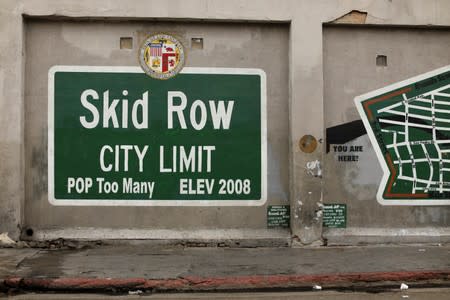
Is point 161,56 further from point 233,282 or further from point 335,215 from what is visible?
point 233,282

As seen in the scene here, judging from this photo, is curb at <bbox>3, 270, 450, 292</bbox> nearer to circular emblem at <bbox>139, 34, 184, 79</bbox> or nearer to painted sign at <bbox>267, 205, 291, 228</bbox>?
painted sign at <bbox>267, 205, 291, 228</bbox>

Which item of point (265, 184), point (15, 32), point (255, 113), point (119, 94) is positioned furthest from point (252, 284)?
point (15, 32)

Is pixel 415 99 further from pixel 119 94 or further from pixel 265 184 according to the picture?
pixel 119 94

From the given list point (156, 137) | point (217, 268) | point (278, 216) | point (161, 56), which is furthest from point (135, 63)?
point (217, 268)

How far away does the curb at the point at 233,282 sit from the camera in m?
7.61

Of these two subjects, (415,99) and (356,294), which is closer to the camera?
(356,294)

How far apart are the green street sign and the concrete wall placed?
1.76 feet

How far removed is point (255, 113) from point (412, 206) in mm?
3125

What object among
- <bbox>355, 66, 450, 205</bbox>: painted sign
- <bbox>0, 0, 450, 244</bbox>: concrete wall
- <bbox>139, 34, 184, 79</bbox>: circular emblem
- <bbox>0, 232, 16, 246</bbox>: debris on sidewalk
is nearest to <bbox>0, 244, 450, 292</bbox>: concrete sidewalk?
<bbox>0, 232, 16, 246</bbox>: debris on sidewalk

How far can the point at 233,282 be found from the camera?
25.7 feet

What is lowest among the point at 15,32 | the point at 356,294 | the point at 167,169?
the point at 356,294

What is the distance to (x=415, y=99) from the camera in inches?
410

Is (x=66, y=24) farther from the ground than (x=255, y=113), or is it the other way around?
(x=66, y=24)

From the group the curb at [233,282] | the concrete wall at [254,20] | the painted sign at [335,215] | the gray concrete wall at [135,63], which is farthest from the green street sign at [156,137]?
the curb at [233,282]
